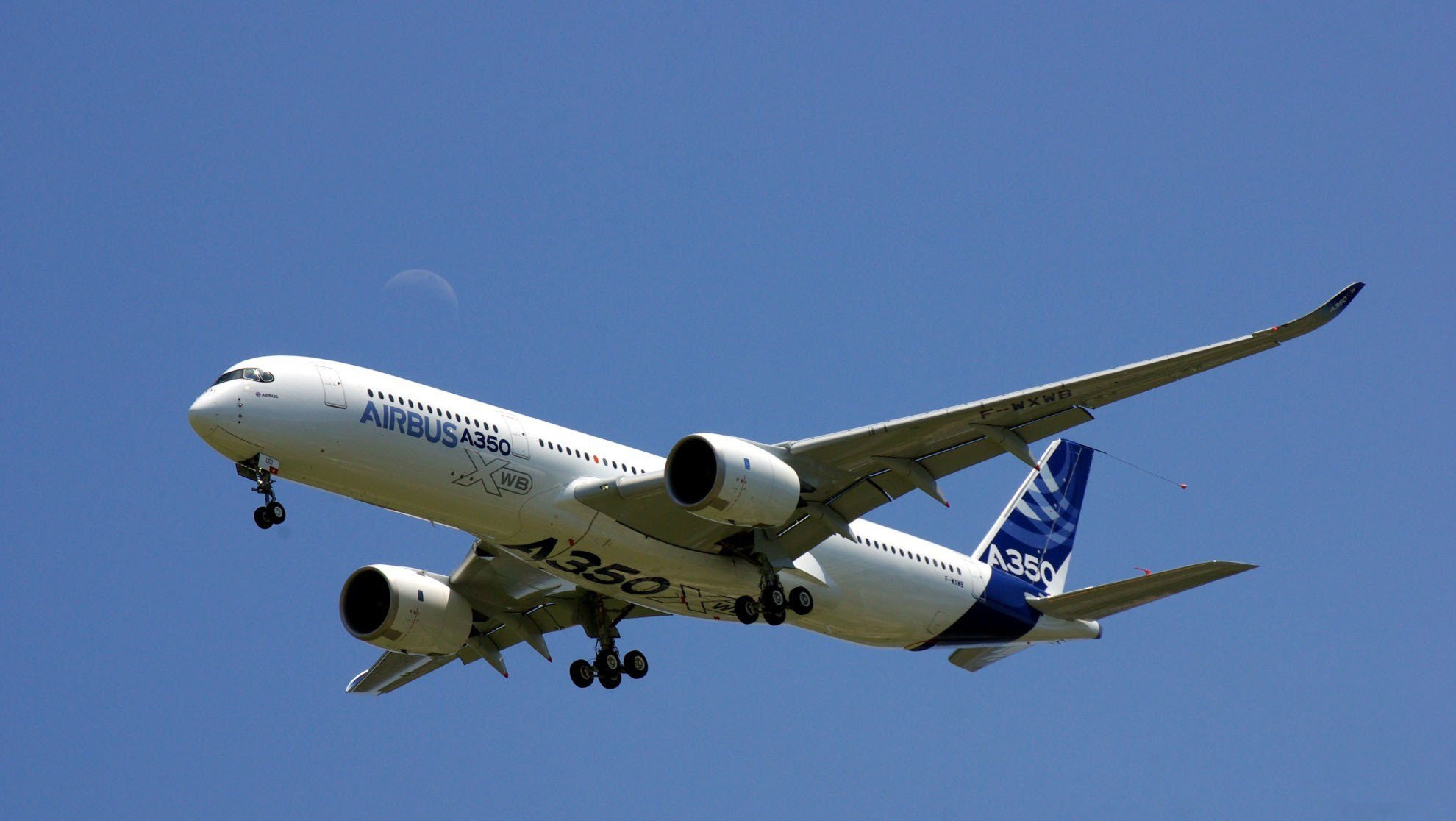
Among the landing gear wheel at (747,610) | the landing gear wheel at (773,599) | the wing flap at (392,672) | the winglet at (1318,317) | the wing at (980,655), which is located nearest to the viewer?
the winglet at (1318,317)

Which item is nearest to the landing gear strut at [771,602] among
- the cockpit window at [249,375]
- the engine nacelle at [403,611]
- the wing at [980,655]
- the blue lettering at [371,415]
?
the wing at [980,655]

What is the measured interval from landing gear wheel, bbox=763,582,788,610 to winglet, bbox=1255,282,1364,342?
1010 cm

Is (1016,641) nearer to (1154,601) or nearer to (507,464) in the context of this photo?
(1154,601)

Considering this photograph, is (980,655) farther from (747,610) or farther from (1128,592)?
(747,610)

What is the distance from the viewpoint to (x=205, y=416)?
26.1 meters

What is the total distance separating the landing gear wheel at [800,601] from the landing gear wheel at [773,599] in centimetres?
57

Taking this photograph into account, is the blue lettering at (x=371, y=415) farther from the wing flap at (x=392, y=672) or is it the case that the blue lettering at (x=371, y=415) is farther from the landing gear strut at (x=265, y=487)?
the wing flap at (x=392, y=672)

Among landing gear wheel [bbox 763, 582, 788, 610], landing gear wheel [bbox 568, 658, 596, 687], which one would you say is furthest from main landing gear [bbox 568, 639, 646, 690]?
landing gear wheel [bbox 763, 582, 788, 610]

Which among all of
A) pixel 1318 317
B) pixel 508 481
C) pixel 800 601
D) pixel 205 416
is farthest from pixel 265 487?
pixel 1318 317

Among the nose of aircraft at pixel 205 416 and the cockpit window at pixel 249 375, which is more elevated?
the cockpit window at pixel 249 375

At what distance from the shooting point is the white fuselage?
26.7m

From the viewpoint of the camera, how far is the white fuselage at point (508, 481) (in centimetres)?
2670

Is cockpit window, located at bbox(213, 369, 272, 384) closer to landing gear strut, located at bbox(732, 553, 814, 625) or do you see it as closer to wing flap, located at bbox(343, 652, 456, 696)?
landing gear strut, located at bbox(732, 553, 814, 625)

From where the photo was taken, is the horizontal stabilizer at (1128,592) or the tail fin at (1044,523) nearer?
the horizontal stabilizer at (1128,592)
